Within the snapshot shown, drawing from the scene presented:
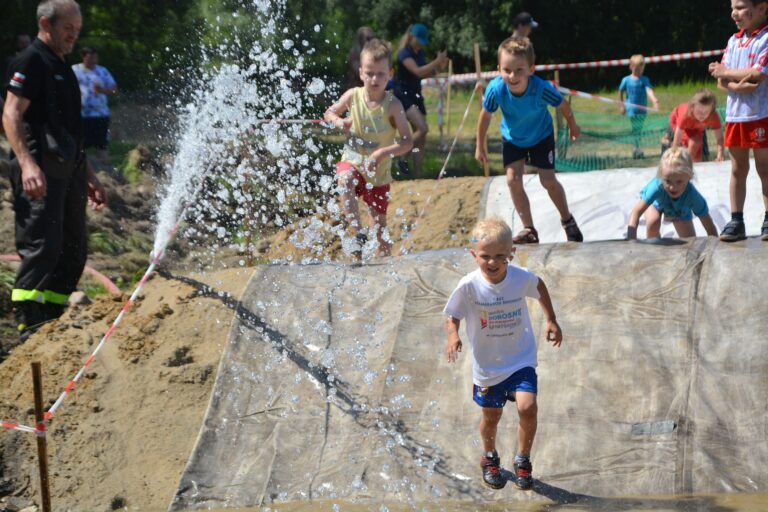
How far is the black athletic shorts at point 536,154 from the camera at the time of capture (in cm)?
777

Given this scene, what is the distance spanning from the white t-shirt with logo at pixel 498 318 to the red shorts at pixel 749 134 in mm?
2094

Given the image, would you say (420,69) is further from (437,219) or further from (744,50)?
(744,50)

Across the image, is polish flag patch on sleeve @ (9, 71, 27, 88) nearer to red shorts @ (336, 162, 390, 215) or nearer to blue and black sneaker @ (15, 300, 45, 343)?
blue and black sneaker @ (15, 300, 45, 343)

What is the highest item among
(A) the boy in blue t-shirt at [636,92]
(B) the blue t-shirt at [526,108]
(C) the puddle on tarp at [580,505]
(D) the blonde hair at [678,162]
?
(A) the boy in blue t-shirt at [636,92]

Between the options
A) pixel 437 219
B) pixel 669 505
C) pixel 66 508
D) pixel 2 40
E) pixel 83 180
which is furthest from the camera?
Answer: pixel 2 40

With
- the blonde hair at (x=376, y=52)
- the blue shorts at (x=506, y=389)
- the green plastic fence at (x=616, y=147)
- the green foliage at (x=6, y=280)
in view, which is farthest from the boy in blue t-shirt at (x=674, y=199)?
the green plastic fence at (x=616, y=147)

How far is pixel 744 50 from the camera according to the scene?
6.71 metres

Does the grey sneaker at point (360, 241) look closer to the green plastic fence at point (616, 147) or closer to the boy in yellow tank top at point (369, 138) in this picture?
the boy in yellow tank top at point (369, 138)

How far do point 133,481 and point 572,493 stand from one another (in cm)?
259

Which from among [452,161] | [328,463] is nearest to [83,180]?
[328,463]

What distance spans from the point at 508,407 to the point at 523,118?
2349 mm

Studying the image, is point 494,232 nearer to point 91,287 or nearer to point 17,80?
point 17,80

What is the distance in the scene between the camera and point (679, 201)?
7.70 m

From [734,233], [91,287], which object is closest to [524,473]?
[734,233]
